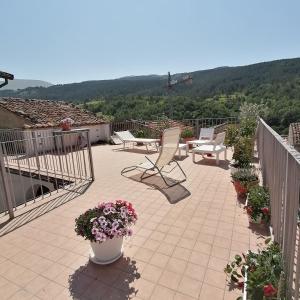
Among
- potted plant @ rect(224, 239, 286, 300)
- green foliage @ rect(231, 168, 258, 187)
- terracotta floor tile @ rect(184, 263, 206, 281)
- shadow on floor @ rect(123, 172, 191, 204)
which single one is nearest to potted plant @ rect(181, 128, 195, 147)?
shadow on floor @ rect(123, 172, 191, 204)

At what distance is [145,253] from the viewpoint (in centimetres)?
283

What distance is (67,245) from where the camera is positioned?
3.07m

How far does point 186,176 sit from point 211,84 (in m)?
35.9

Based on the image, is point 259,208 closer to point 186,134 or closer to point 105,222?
point 105,222

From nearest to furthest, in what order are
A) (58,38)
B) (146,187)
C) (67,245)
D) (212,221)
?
1. (67,245)
2. (212,221)
3. (146,187)
4. (58,38)

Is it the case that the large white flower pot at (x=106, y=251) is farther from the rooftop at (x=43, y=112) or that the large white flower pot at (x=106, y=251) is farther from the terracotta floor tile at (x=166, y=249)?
the rooftop at (x=43, y=112)

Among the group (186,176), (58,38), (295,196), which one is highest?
(58,38)

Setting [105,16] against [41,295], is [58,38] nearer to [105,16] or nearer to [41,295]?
[105,16]

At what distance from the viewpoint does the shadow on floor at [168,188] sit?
4.57 meters

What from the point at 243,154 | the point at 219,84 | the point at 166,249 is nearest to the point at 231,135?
the point at 243,154

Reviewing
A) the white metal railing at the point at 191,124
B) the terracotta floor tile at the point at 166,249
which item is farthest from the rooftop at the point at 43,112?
the terracotta floor tile at the point at 166,249

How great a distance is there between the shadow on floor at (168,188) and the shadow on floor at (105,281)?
6.40 feet

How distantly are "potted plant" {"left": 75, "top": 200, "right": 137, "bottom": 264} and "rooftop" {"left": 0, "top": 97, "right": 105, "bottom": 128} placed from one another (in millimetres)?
9200

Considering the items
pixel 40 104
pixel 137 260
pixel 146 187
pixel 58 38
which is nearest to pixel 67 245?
pixel 137 260
